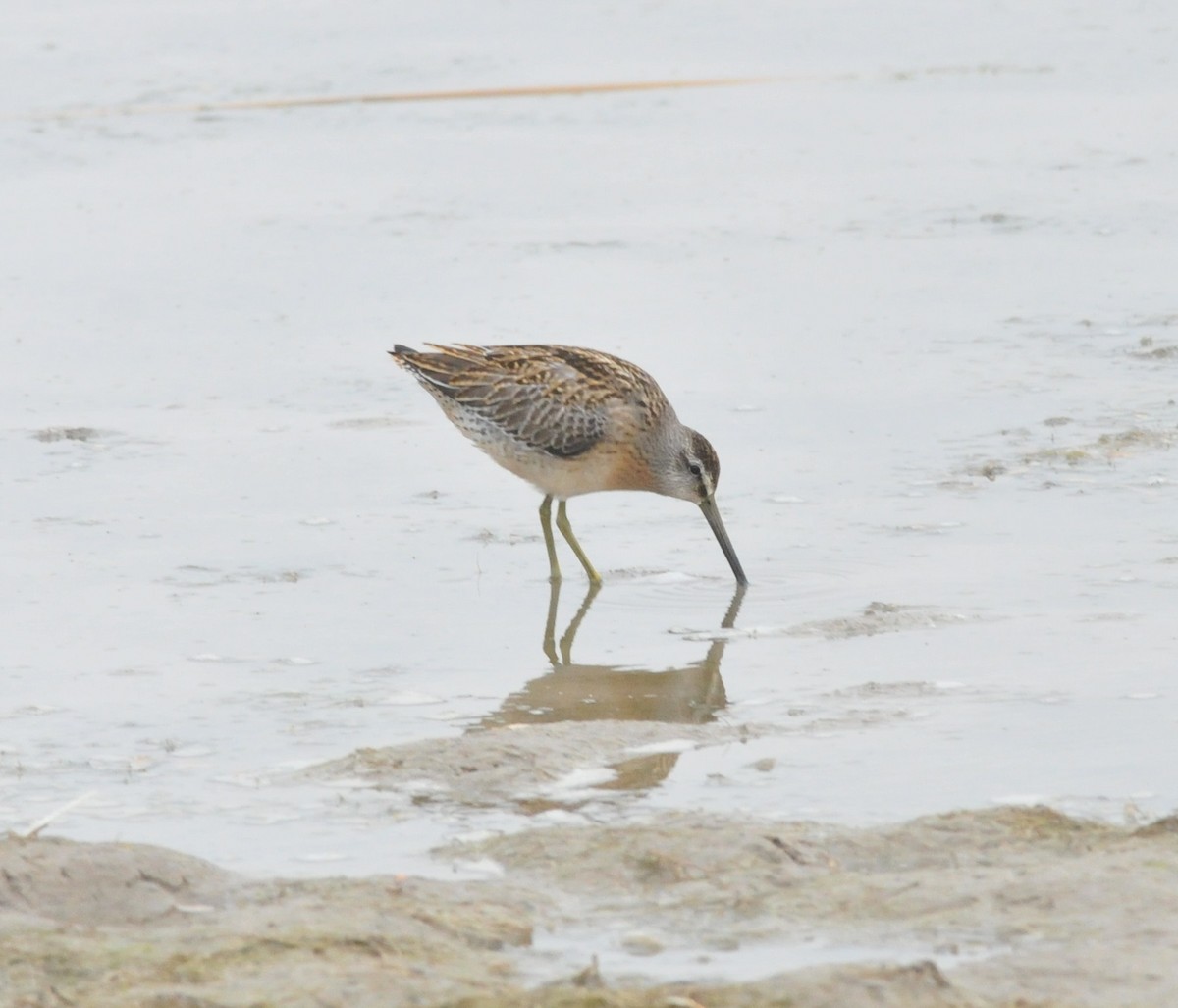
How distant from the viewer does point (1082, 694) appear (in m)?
5.41

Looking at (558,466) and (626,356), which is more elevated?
(558,466)

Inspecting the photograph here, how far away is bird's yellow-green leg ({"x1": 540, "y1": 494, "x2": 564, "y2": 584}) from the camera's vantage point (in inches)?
272

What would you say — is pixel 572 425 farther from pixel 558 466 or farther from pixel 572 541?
pixel 572 541

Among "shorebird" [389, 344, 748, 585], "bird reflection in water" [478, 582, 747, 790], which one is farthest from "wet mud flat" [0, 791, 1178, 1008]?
"shorebird" [389, 344, 748, 585]

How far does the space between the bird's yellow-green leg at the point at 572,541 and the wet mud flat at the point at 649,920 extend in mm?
2351

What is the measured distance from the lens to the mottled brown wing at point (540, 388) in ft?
24.3

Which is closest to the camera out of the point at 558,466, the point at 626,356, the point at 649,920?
the point at 649,920

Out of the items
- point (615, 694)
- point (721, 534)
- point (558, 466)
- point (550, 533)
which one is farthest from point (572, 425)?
point (615, 694)

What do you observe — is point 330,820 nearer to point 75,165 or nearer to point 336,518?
point 336,518

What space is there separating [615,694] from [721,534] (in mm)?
1344

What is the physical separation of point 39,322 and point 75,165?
121 inches

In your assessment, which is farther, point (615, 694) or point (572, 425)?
point (572, 425)

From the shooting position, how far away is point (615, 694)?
5.76 metres

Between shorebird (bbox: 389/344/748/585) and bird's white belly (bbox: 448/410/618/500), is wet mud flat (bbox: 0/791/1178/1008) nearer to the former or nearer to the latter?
shorebird (bbox: 389/344/748/585)
